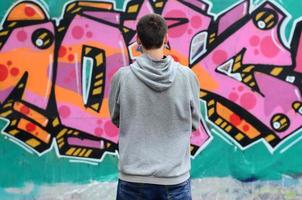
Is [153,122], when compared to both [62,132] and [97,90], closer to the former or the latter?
[97,90]

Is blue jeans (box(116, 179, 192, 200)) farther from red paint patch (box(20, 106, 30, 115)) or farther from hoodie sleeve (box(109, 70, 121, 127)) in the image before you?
red paint patch (box(20, 106, 30, 115))

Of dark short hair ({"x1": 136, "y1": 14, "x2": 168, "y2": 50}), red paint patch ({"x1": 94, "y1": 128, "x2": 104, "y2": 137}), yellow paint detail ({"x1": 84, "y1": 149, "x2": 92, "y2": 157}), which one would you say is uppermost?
dark short hair ({"x1": 136, "y1": 14, "x2": 168, "y2": 50})

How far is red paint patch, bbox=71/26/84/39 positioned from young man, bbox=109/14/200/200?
2170 mm

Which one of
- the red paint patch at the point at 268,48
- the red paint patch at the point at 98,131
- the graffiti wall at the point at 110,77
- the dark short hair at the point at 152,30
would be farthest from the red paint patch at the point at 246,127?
the dark short hair at the point at 152,30

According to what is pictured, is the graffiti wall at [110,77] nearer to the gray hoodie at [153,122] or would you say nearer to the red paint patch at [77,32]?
the red paint patch at [77,32]

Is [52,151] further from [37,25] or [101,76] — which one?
[37,25]

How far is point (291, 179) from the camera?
4762 millimetres

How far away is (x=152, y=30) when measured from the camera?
2.47 meters

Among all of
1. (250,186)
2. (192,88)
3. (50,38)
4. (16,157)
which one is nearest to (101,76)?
(50,38)

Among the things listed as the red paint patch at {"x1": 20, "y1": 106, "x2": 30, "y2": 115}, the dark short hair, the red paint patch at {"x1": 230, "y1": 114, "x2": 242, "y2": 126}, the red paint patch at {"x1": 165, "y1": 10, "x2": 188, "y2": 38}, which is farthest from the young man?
the red paint patch at {"x1": 20, "y1": 106, "x2": 30, "y2": 115}

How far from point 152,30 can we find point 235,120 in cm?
237

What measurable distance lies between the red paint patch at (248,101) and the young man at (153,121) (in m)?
2.21

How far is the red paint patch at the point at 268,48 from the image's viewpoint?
15.2 feet

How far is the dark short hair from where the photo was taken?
247cm
